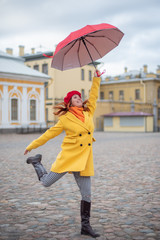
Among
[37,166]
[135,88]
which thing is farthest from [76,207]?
[135,88]

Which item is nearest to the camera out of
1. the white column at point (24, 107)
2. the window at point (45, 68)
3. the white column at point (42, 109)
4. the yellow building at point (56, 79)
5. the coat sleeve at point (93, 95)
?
the coat sleeve at point (93, 95)

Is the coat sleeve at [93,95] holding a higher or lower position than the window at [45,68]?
lower

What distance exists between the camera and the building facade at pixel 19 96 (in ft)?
94.8

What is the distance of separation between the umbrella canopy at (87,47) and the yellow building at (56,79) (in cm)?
3745

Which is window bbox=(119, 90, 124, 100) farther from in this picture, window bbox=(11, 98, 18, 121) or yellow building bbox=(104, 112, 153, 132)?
window bbox=(11, 98, 18, 121)

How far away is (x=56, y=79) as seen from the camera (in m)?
44.6

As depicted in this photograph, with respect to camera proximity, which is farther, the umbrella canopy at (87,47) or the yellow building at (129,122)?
the yellow building at (129,122)

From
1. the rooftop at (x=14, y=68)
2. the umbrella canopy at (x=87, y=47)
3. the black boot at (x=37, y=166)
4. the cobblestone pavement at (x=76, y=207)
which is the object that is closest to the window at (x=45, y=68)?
the rooftop at (x=14, y=68)

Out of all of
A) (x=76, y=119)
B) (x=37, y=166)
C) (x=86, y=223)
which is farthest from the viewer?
(x=37, y=166)

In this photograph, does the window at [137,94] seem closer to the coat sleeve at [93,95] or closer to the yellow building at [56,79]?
the yellow building at [56,79]

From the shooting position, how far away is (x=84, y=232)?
391 cm

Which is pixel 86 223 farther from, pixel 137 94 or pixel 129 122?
pixel 137 94

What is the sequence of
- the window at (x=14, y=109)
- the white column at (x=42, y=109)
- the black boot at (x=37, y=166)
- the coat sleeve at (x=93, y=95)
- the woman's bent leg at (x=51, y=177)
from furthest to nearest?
the white column at (x=42, y=109) → the window at (x=14, y=109) → the coat sleeve at (x=93, y=95) → the black boot at (x=37, y=166) → the woman's bent leg at (x=51, y=177)

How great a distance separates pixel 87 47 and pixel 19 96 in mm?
25921
